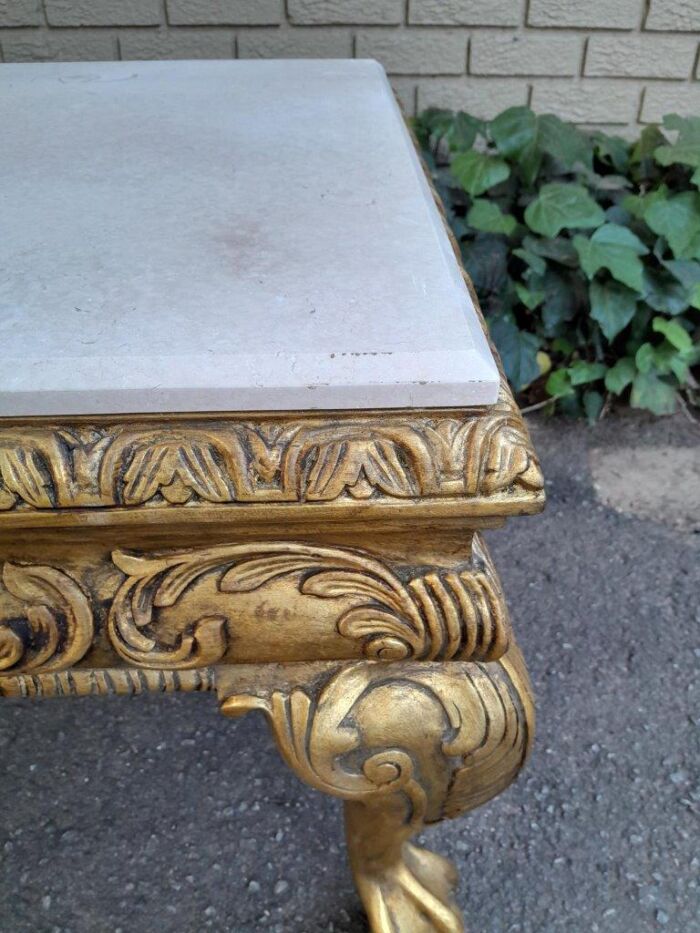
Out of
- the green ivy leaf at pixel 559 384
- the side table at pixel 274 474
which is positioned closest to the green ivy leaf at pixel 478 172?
the green ivy leaf at pixel 559 384

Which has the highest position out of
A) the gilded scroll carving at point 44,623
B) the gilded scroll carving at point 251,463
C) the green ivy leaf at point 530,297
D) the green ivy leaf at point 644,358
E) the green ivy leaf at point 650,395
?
the gilded scroll carving at point 251,463

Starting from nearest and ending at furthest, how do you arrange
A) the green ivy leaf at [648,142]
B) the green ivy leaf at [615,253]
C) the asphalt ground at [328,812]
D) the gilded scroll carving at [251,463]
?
1. the gilded scroll carving at [251,463]
2. the asphalt ground at [328,812]
3. the green ivy leaf at [615,253]
4. the green ivy leaf at [648,142]

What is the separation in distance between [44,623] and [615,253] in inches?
43.8

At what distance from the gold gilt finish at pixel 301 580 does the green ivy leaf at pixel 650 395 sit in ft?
3.16

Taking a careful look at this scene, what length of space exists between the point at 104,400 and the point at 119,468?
4 centimetres

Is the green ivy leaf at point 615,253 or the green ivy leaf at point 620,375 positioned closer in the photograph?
the green ivy leaf at point 615,253

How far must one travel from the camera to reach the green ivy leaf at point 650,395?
146 cm

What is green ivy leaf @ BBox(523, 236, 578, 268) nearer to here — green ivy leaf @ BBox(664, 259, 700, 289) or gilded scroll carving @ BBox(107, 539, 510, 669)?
green ivy leaf @ BBox(664, 259, 700, 289)

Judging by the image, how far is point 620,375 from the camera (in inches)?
→ 57.4

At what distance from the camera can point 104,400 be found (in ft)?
1.54

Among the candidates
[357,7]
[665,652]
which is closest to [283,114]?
[357,7]

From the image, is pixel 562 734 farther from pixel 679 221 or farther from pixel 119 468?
pixel 679 221

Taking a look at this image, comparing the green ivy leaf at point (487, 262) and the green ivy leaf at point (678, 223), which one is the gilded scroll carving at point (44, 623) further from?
the green ivy leaf at point (678, 223)

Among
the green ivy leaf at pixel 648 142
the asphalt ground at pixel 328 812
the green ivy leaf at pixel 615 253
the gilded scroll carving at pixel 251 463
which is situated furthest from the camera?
the green ivy leaf at pixel 648 142
